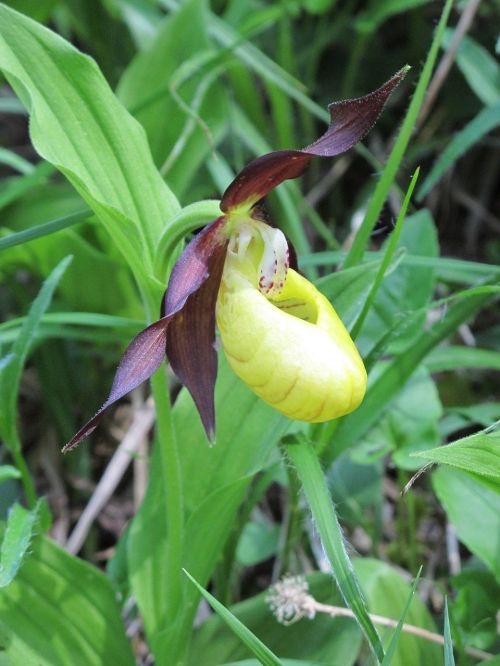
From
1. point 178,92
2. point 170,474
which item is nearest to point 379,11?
point 178,92

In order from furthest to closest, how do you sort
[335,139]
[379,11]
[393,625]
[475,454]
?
[379,11] < [393,625] < [335,139] < [475,454]

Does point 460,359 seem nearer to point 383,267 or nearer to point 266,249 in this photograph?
point 383,267

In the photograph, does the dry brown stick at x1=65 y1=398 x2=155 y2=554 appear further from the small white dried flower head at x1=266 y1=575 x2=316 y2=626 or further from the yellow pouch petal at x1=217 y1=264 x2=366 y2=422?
the yellow pouch petal at x1=217 y1=264 x2=366 y2=422

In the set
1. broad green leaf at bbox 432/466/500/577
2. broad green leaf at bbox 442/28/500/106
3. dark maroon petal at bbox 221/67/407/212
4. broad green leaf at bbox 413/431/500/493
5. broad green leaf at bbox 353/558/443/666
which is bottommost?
broad green leaf at bbox 353/558/443/666

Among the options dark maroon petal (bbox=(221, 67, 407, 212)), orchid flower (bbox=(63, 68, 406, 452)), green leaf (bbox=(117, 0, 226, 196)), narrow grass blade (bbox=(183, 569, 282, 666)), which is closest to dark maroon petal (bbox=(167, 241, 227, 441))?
orchid flower (bbox=(63, 68, 406, 452))

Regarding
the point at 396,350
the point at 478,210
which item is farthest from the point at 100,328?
the point at 478,210

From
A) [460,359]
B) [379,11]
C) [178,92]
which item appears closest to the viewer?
[460,359]

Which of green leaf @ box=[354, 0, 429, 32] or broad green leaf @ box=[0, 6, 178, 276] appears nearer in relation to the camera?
broad green leaf @ box=[0, 6, 178, 276]
